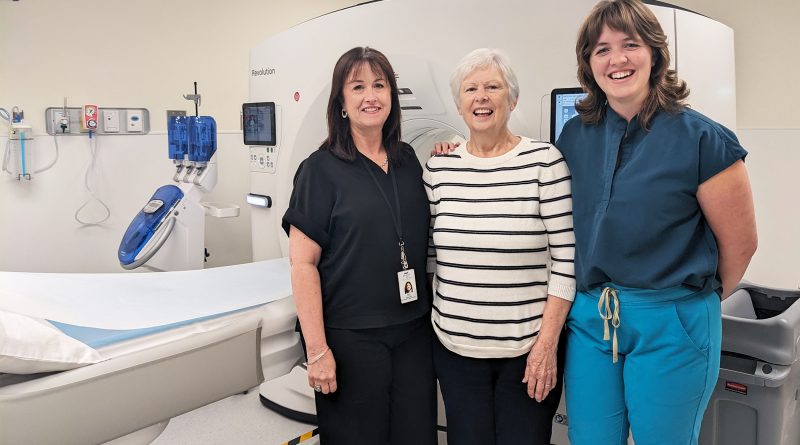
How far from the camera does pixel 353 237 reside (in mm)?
1286

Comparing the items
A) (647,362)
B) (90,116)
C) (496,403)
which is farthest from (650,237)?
Result: (90,116)

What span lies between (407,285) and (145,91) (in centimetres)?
268

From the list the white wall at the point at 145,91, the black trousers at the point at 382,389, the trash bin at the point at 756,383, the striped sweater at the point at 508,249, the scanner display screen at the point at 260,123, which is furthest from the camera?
the white wall at the point at 145,91

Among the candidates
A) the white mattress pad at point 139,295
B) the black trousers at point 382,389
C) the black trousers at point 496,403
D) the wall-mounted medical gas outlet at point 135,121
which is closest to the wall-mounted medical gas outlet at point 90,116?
the wall-mounted medical gas outlet at point 135,121

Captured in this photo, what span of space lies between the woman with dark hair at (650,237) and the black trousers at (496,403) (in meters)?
0.11

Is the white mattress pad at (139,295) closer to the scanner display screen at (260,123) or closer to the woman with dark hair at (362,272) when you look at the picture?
the woman with dark hair at (362,272)

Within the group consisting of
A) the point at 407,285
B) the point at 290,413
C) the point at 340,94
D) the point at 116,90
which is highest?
the point at 116,90

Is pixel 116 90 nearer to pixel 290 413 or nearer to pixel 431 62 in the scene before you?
pixel 290 413

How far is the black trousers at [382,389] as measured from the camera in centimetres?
131

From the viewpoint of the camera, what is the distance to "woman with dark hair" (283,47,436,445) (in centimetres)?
129

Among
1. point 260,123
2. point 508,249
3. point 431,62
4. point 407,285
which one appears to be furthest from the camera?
point 260,123

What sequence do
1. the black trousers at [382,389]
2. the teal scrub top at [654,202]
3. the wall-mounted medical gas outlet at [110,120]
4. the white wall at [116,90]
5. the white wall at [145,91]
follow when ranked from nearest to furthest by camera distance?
the teal scrub top at [654,202], the black trousers at [382,389], the white wall at [145,91], the white wall at [116,90], the wall-mounted medical gas outlet at [110,120]

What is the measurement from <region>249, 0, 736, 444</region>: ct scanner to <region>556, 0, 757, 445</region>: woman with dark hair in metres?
0.42

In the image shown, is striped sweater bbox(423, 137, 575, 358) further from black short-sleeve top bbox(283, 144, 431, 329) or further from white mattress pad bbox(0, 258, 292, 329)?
white mattress pad bbox(0, 258, 292, 329)
